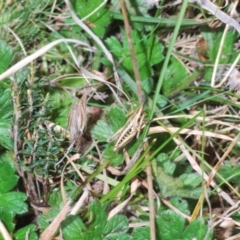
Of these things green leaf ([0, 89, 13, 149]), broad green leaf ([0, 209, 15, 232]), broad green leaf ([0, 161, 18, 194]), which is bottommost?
broad green leaf ([0, 209, 15, 232])

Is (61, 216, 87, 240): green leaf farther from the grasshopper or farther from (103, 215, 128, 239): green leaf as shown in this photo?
the grasshopper

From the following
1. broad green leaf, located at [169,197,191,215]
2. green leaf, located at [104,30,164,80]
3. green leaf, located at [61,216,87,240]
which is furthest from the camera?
green leaf, located at [104,30,164,80]

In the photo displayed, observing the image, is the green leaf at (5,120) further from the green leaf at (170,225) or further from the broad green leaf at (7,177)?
the green leaf at (170,225)

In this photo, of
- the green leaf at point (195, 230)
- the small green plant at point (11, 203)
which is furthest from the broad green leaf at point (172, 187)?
the small green plant at point (11, 203)

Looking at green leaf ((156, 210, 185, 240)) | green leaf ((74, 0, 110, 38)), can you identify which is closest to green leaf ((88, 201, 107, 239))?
green leaf ((156, 210, 185, 240))

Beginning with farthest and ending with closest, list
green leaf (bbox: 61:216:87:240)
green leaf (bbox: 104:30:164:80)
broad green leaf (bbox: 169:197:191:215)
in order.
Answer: green leaf (bbox: 104:30:164:80) < broad green leaf (bbox: 169:197:191:215) < green leaf (bbox: 61:216:87:240)

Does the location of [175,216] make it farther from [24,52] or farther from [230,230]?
[24,52]

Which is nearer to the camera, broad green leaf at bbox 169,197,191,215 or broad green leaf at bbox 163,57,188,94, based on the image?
broad green leaf at bbox 169,197,191,215

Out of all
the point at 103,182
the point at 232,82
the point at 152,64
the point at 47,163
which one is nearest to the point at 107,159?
the point at 103,182
